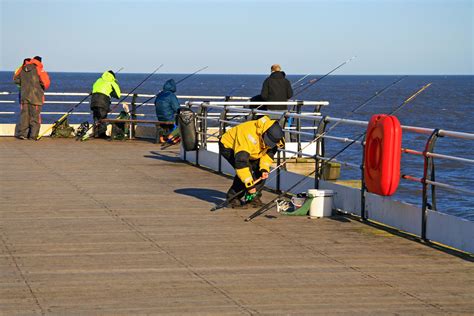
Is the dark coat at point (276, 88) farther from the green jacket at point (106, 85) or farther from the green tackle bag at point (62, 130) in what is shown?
the green tackle bag at point (62, 130)

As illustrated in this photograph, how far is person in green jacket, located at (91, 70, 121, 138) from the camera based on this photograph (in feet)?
71.4

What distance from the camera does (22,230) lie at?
990 centimetres

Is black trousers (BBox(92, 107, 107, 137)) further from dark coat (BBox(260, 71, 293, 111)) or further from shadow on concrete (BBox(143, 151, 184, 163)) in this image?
dark coat (BBox(260, 71, 293, 111))

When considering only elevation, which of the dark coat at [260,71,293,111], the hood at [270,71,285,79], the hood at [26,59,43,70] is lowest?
the dark coat at [260,71,293,111]

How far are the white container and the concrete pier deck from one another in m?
0.14

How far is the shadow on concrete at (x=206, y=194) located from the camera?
40.6ft

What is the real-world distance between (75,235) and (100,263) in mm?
1430

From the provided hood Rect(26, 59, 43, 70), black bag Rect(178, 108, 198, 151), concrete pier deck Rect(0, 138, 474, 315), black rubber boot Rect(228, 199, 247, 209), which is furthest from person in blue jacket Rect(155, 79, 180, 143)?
black rubber boot Rect(228, 199, 247, 209)

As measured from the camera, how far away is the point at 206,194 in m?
12.9

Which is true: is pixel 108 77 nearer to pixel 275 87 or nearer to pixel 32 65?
pixel 32 65

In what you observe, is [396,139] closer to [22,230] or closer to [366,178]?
[366,178]

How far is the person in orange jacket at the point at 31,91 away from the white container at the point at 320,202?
451 inches

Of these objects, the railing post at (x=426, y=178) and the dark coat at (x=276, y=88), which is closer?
the railing post at (x=426, y=178)

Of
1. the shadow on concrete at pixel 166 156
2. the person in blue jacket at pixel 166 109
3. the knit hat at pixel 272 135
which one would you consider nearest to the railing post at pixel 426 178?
the knit hat at pixel 272 135
